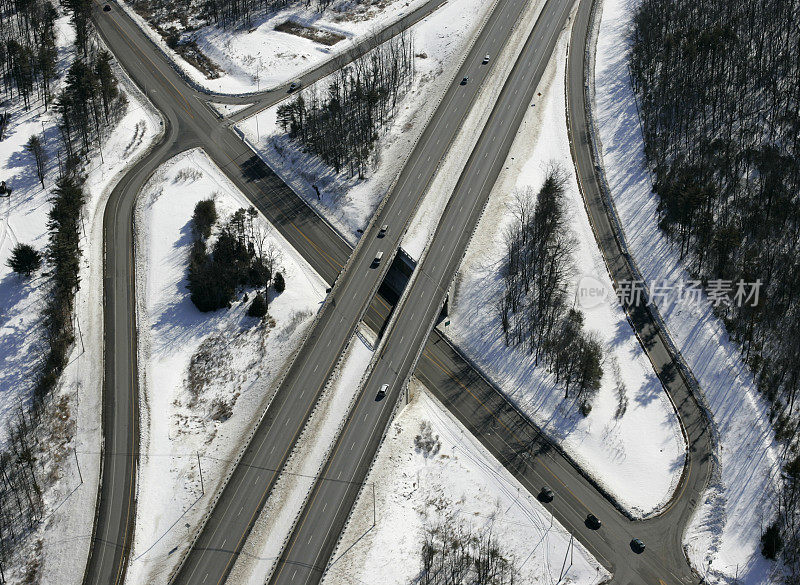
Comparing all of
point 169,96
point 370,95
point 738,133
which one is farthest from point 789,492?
point 169,96

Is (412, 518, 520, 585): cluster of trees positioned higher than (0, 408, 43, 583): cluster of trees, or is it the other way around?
(0, 408, 43, 583): cluster of trees

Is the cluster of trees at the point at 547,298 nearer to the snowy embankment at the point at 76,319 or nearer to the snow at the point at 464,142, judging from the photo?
the snow at the point at 464,142

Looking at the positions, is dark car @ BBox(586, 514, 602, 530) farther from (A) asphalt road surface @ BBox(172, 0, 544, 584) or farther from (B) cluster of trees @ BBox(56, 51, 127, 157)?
(B) cluster of trees @ BBox(56, 51, 127, 157)

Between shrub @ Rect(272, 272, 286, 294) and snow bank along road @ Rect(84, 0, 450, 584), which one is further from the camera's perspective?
shrub @ Rect(272, 272, 286, 294)

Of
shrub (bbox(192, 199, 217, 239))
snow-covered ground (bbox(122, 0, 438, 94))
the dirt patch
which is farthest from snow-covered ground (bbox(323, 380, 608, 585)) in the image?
the dirt patch

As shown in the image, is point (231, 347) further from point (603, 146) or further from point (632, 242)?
Answer: point (603, 146)

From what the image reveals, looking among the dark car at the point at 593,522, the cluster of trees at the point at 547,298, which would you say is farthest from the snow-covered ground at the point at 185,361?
the dark car at the point at 593,522
